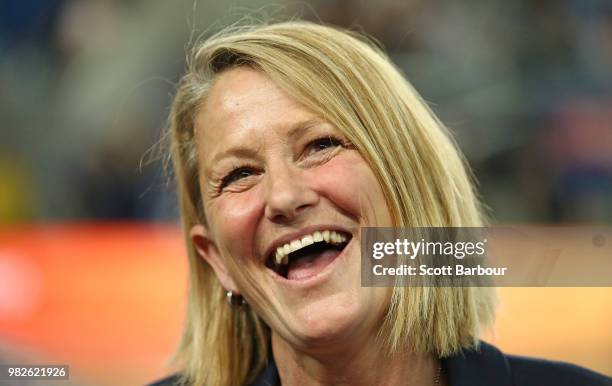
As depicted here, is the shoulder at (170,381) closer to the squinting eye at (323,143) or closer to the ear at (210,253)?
the ear at (210,253)

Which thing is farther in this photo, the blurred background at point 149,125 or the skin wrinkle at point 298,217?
the blurred background at point 149,125

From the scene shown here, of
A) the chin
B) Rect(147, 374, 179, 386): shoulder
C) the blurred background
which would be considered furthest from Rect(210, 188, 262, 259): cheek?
the blurred background

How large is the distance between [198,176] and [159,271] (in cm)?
93

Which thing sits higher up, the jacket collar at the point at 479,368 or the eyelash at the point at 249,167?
the eyelash at the point at 249,167

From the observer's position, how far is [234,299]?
1.30 m

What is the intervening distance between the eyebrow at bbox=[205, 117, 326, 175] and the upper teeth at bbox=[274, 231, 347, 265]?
12 cm

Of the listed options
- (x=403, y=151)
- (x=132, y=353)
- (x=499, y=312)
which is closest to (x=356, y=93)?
(x=403, y=151)

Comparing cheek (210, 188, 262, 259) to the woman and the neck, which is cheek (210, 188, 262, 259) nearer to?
the woman

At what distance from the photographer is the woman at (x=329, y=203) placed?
3.72 ft

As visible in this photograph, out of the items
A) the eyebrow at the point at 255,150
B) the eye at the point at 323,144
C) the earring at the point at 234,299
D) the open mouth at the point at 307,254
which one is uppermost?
the eyebrow at the point at 255,150

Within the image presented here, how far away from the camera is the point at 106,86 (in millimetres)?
2914

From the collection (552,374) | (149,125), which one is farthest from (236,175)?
(149,125)

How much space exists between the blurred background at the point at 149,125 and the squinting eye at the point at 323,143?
0.81 meters

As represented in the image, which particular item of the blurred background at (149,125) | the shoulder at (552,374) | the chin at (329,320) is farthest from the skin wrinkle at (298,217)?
the blurred background at (149,125)
